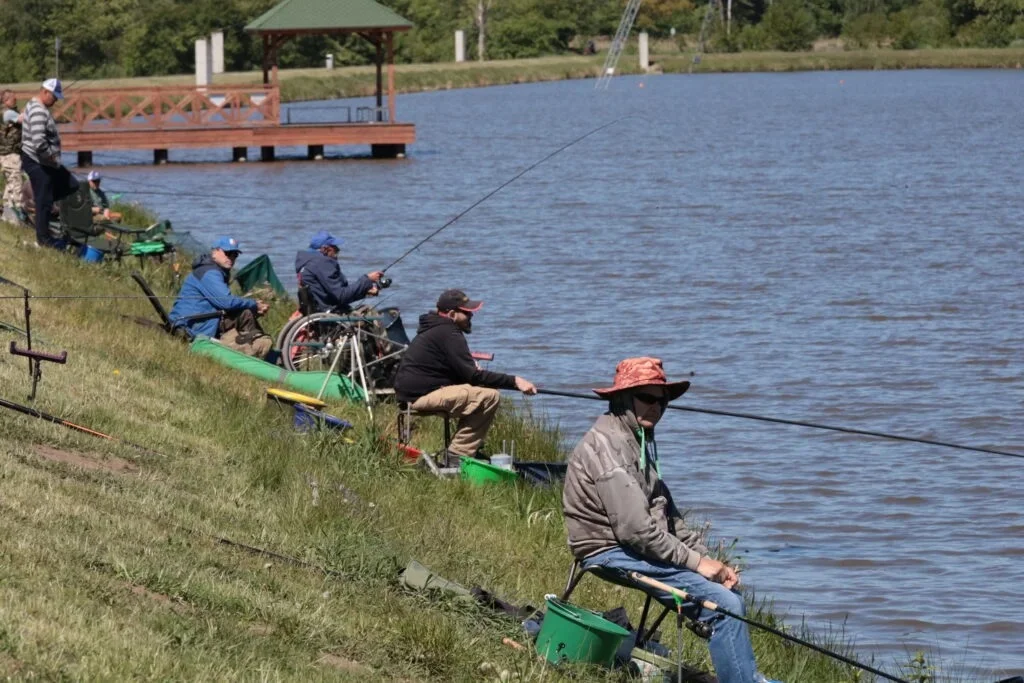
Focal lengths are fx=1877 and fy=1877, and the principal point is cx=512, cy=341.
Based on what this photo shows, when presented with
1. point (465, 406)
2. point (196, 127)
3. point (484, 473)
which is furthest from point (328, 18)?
point (484, 473)

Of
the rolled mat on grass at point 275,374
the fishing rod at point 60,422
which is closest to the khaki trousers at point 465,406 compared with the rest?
the rolled mat on grass at point 275,374

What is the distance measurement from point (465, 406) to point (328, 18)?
2837 centimetres

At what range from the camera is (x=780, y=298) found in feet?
64.2

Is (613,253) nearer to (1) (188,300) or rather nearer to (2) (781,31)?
(1) (188,300)

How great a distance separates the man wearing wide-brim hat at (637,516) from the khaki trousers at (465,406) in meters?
3.76

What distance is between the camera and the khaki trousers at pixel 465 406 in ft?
32.6

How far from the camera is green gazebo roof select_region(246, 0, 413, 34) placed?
36969 millimetres

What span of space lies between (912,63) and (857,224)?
6141 cm

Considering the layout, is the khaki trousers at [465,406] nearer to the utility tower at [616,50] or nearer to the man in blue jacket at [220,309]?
the man in blue jacket at [220,309]

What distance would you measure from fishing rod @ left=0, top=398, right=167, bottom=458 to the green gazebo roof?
94.4 ft

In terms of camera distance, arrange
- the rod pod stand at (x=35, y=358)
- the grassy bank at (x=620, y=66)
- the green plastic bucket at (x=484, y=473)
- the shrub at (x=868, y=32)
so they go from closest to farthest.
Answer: the rod pod stand at (x=35, y=358) → the green plastic bucket at (x=484, y=473) → the grassy bank at (x=620, y=66) → the shrub at (x=868, y=32)

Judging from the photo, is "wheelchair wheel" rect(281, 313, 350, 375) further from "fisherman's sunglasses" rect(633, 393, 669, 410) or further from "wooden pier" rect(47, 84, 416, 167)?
"wooden pier" rect(47, 84, 416, 167)

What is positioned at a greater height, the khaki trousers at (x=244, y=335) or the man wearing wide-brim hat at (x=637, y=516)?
the man wearing wide-brim hat at (x=637, y=516)

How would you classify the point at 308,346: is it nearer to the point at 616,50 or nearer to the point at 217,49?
the point at 217,49
